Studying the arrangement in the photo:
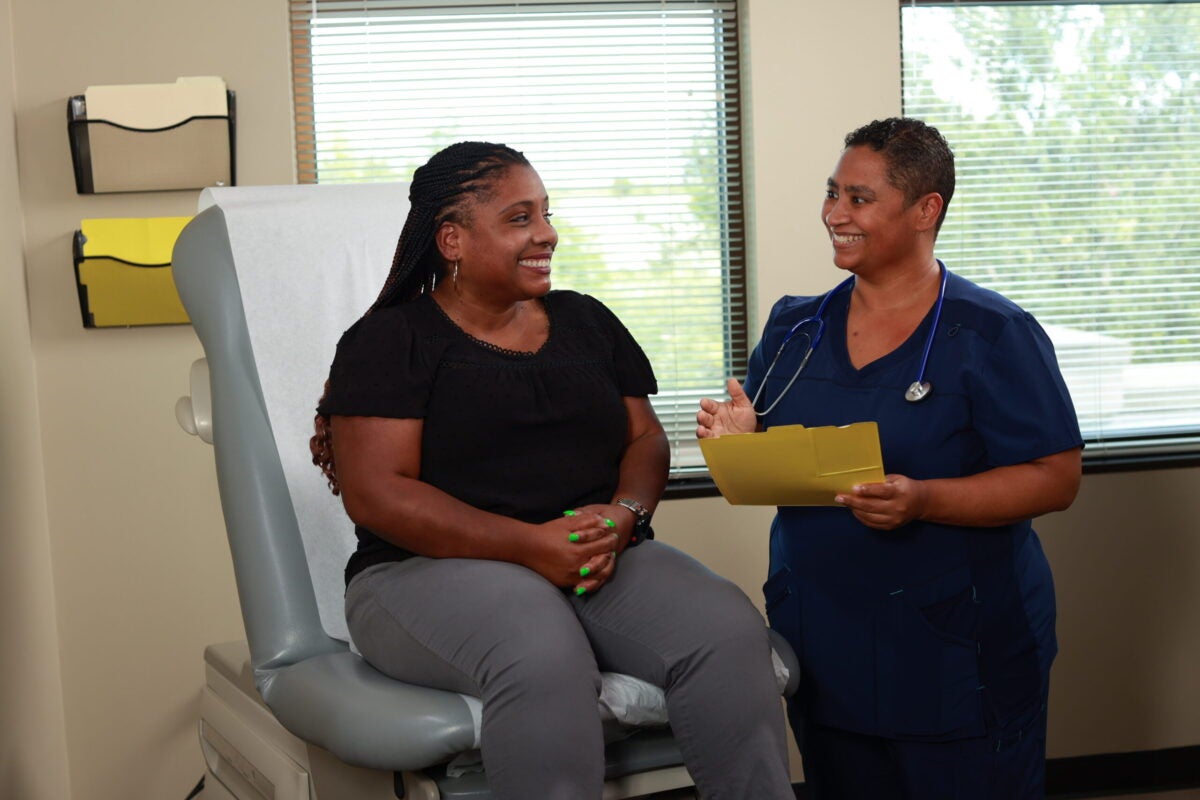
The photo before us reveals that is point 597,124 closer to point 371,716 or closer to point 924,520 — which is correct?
point 924,520

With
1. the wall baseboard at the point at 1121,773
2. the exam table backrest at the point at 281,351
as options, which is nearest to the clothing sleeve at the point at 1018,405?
the exam table backrest at the point at 281,351

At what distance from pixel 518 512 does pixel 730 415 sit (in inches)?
13.6

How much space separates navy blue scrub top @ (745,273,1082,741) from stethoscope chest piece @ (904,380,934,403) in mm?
12

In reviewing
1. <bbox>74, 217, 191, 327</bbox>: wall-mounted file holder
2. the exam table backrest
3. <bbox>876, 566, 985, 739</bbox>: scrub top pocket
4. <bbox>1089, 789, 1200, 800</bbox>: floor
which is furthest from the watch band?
<bbox>1089, 789, 1200, 800</bbox>: floor

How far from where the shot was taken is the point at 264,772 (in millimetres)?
1623

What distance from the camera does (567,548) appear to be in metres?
1.46

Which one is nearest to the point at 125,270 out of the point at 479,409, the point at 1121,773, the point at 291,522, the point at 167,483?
the point at 167,483

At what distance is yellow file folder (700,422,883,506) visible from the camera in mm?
1406

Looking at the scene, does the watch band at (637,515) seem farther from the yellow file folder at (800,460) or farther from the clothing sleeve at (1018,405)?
the clothing sleeve at (1018,405)

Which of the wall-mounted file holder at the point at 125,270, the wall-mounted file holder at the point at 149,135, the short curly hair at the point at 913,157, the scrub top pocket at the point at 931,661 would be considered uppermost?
the wall-mounted file holder at the point at 149,135

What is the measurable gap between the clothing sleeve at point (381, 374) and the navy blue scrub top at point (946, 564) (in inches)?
20.8

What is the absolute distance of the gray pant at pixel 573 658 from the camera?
1266mm

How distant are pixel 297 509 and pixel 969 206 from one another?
1.72 m

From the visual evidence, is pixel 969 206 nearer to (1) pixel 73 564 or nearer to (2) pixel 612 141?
(2) pixel 612 141
